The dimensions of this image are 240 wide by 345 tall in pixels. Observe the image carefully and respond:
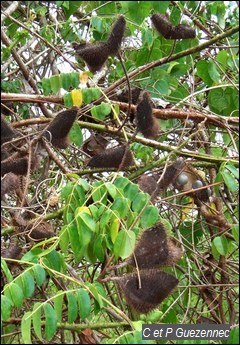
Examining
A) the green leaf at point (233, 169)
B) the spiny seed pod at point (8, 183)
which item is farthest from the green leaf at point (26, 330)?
the green leaf at point (233, 169)

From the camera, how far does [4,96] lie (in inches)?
73.4

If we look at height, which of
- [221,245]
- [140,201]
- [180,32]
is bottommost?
[221,245]

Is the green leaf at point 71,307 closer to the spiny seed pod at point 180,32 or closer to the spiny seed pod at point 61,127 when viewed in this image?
the spiny seed pod at point 61,127

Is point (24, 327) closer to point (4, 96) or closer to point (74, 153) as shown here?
point (4, 96)

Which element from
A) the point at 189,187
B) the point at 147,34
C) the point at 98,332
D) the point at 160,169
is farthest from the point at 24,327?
the point at 147,34

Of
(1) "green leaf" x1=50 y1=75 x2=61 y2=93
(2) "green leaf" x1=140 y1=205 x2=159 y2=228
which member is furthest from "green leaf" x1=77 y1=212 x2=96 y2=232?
(1) "green leaf" x1=50 y1=75 x2=61 y2=93

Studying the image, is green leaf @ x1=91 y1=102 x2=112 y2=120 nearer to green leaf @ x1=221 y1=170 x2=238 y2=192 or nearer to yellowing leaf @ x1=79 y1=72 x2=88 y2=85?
yellowing leaf @ x1=79 y1=72 x2=88 y2=85

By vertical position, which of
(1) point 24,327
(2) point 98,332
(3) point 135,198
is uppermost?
(3) point 135,198

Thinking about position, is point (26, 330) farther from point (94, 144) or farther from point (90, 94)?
point (94, 144)

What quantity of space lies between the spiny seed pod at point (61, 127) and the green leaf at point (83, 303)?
1.53 ft

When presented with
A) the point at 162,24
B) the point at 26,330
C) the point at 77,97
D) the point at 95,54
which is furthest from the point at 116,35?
the point at 26,330

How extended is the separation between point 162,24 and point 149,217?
0.56 m

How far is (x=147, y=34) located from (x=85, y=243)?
31.8 inches

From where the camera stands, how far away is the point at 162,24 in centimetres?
175
